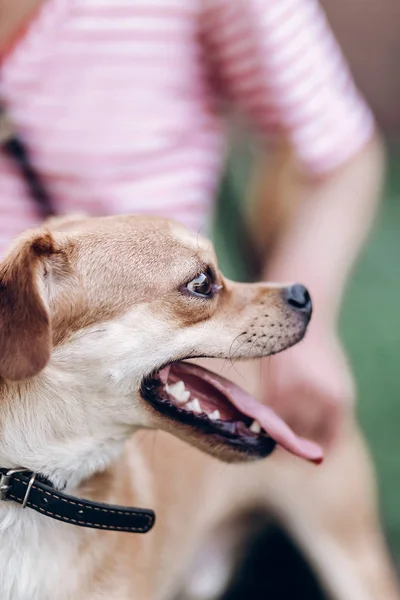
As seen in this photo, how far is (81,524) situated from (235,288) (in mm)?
485

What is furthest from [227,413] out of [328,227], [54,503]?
[328,227]

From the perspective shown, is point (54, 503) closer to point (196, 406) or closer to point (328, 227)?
point (196, 406)

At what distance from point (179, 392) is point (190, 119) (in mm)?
717

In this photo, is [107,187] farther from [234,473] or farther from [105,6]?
[234,473]

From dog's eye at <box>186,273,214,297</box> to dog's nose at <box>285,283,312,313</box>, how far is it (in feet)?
0.51

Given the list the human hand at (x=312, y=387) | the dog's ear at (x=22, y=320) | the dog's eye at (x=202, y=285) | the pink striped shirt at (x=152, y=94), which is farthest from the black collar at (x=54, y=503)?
the pink striped shirt at (x=152, y=94)

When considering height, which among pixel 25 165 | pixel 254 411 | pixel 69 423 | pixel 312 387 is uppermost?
pixel 25 165

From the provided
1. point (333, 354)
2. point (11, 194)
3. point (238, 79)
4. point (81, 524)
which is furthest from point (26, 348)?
point (238, 79)

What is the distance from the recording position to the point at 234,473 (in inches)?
73.1

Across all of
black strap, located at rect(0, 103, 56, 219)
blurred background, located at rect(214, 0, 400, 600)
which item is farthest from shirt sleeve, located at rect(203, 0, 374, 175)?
black strap, located at rect(0, 103, 56, 219)

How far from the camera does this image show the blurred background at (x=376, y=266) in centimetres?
231

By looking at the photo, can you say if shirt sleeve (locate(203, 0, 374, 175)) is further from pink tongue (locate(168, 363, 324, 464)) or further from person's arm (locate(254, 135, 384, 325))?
pink tongue (locate(168, 363, 324, 464))

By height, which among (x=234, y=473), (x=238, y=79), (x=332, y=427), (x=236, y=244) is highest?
(x=238, y=79)

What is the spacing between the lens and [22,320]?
1.13 meters
